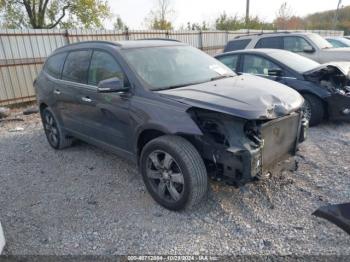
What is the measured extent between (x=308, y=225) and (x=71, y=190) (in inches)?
107

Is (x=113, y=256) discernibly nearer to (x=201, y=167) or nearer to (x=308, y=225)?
(x=201, y=167)

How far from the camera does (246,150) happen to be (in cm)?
268

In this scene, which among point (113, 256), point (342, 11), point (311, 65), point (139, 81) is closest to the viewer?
point (113, 256)

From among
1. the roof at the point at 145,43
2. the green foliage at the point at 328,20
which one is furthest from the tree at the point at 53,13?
the green foliage at the point at 328,20

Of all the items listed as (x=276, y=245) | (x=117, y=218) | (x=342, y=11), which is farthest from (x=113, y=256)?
(x=342, y=11)

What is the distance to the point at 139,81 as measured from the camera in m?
3.37

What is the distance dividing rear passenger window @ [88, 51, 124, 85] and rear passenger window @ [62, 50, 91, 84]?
0.15 metres

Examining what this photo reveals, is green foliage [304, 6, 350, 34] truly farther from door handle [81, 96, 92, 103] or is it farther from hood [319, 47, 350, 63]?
door handle [81, 96, 92, 103]

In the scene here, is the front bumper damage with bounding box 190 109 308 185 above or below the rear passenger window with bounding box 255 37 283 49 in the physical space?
below

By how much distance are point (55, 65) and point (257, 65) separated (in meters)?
3.85

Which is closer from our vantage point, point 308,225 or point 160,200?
point 308,225

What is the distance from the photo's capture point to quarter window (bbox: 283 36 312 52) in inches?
357

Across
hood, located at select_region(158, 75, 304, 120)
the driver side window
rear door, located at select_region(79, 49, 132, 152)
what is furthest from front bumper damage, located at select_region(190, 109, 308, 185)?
the driver side window

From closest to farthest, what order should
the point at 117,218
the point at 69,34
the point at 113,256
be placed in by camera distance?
the point at 113,256, the point at 117,218, the point at 69,34
